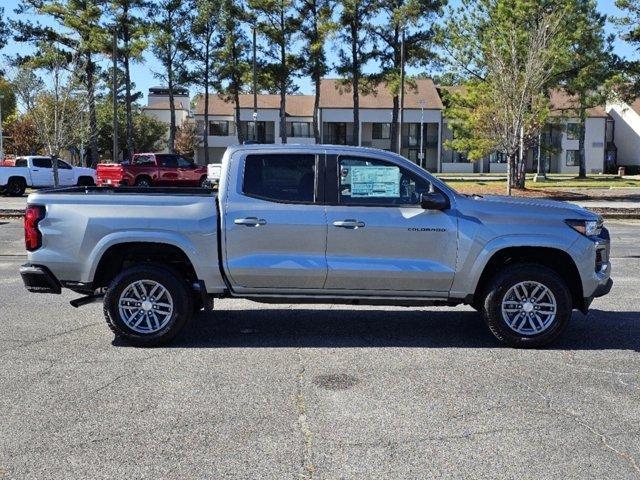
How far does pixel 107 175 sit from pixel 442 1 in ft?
75.1

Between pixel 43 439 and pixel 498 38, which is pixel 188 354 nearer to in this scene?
pixel 43 439

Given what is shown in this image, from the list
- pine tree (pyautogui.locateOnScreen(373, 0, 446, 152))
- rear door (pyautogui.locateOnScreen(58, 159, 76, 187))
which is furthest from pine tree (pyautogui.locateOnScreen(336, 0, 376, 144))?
rear door (pyautogui.locateOnScreen(58, 159, 76, 187))

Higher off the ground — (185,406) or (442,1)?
(442,1)

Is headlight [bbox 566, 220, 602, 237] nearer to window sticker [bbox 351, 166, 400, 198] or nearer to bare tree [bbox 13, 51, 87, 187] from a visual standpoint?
window sticker [bbox 351, 166, 400, 198]

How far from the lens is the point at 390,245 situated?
6363mm

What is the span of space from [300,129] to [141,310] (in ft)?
221

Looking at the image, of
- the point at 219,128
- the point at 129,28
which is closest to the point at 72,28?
the point at 129,28

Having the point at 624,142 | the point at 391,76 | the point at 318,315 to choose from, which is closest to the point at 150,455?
the point at 318,315

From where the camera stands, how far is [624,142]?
76.4 m

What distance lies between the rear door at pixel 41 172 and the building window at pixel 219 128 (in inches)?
1668

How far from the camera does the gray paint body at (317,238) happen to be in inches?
250

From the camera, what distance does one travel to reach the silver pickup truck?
20.9ft

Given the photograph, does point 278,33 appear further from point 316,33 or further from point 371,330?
point 371,330

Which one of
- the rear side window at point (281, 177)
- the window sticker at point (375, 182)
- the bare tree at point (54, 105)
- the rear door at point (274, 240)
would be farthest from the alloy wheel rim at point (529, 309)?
the bare tree at point (54, 105)
